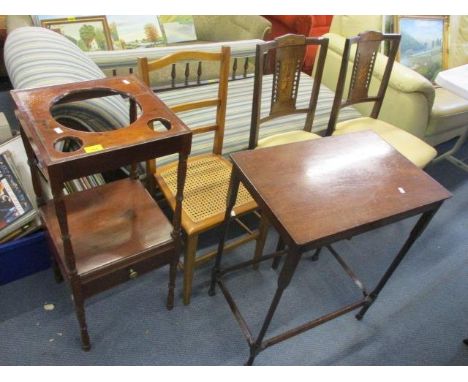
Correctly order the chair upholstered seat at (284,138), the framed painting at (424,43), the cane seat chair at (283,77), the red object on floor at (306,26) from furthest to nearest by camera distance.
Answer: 1. the red object on floor at (306,26)
2. the framed painting at (424,43)
3. the chair upholstered seat at (284,138)
4. the cane seat chair at (283,77)

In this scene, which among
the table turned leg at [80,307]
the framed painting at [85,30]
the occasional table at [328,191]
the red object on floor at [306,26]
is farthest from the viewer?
the red object on floor at [306,26]

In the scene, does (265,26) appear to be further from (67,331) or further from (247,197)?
(67,331)

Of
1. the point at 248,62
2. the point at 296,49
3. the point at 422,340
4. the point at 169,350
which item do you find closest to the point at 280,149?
the point at 296,49

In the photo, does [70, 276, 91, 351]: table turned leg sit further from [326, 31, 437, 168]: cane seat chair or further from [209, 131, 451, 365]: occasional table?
[326, 31, 437, 168]: cane seat chair

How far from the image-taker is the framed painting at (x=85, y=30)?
2066mm

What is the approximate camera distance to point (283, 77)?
157 cm

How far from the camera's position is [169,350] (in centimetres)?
131

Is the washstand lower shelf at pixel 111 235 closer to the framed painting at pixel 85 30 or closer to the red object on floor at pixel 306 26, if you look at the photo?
the framed painting at pixel 85 30

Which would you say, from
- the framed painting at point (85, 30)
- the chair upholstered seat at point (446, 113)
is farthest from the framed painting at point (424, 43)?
the framed painting at point (85, 30)

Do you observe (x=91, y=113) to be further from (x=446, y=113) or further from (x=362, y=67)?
(x=446, y=113)

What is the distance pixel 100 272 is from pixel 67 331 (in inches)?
17.3

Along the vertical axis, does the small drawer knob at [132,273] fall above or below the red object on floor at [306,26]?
below

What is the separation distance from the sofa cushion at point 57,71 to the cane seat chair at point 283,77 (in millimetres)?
534

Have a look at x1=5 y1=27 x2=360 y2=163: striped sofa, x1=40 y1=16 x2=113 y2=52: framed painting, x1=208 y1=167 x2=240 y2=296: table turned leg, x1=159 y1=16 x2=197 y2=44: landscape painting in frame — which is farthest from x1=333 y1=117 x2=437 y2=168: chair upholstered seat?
x1=40 y1=16 x2=113 y2=52: framed painting
